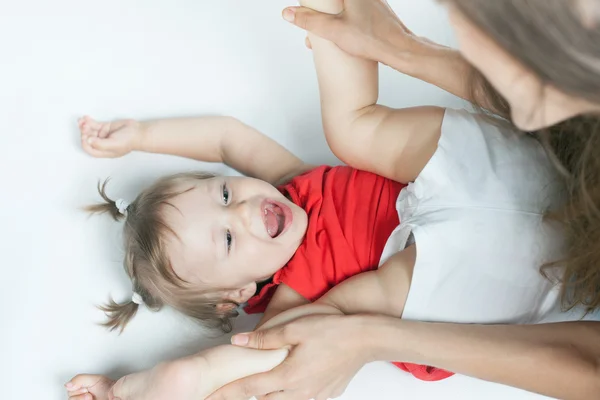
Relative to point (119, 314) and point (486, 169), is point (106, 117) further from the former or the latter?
point (486, 169)

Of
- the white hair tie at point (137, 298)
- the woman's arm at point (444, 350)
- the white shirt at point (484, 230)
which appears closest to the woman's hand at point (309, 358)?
the woman's arm at point (444, 350)

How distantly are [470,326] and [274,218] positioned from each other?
0.38 metres

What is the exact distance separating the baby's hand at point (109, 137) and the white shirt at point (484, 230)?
568 millimetres

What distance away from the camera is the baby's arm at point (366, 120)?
3.59 ft

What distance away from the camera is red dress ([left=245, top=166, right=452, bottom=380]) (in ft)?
3.73

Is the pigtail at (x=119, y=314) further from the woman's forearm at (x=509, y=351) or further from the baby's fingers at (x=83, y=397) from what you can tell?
the woman's forearm at (x=509, y=351)

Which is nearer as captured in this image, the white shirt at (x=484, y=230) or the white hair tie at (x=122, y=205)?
the white shirt at (x=484, y=230)

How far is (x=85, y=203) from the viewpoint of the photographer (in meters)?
1.25

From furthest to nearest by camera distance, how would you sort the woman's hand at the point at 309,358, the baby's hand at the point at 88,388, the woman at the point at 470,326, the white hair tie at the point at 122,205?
1. the white hair tie at the point at 122,205
2. the baby's hand at the point at 88,388
3. the woman's hand at the point at 309,358
4. the woman at the point at 470,326

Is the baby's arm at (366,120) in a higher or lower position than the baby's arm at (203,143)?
higher

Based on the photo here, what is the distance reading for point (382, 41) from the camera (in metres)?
1.10

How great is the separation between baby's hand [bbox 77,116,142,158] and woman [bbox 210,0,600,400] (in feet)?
1.32

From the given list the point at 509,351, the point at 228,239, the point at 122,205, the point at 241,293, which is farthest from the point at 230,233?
the point at 509,351

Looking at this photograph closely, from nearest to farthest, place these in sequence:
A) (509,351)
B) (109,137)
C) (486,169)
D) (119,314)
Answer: (509,351) → (486,169) → (119,314) → (109,137)
